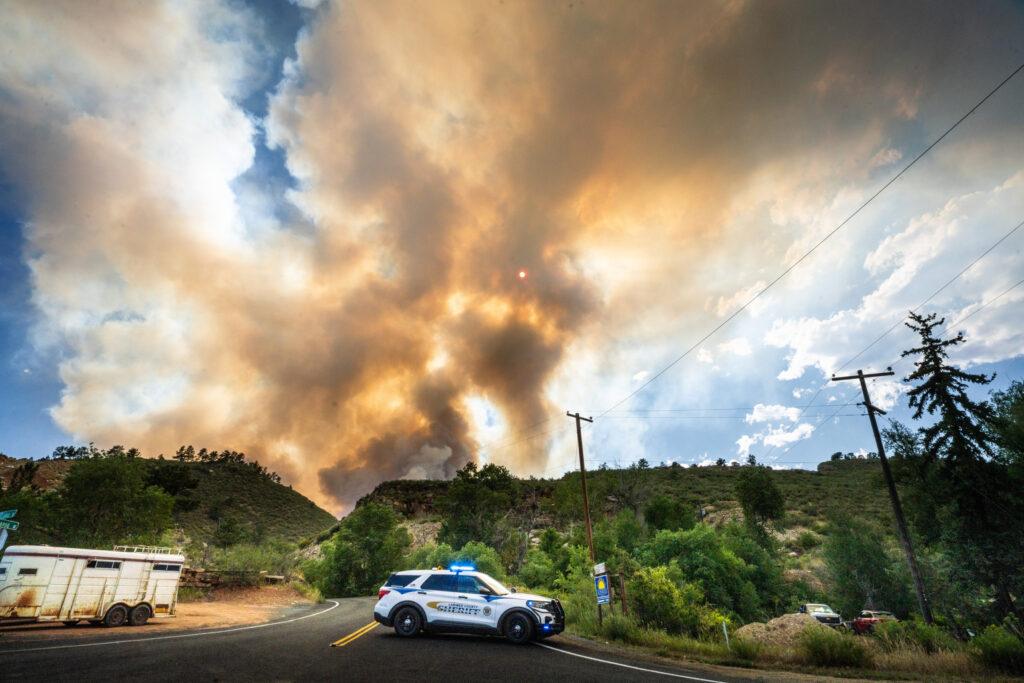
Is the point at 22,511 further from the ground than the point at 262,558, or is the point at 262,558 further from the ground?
the point at 22,511

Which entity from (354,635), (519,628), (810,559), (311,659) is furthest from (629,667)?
(810,559)

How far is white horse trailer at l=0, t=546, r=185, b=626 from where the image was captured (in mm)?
14297

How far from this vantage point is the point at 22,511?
3384 centimetres

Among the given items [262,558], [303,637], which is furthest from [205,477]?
[303,637]

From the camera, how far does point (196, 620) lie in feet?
61.7

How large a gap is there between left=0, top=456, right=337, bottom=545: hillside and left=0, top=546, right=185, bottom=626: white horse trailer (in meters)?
43.4

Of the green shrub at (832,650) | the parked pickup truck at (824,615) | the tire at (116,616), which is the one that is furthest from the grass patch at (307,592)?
the parked pickup truck at (824,615)

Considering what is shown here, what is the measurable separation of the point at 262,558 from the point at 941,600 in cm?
4566

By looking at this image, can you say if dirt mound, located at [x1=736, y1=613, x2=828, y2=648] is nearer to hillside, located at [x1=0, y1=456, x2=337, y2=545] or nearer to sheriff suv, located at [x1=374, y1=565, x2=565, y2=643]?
sheriff suv, located at [x1=374, y1=565, x2=565, y2=643]

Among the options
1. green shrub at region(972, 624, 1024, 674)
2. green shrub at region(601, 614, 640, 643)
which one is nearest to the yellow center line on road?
green shrub at region(601, 614, 640, 643)

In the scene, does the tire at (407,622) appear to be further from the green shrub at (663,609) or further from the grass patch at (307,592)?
the grass patch at (307,592)

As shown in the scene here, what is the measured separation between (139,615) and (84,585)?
7.94ft

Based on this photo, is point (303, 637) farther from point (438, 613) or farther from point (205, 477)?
point (205, 477)

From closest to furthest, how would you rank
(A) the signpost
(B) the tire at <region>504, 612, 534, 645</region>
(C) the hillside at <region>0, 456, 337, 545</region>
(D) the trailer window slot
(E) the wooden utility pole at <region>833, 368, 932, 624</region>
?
(A) the signpost
(B) the tire at <region>504, 612, 534, 645</region>
(D) the trailer window slot
(E) the wooden utility pole at <region>833, 368, 932, 624</region>
(C) the hillside at <region>0, 456, 337, 545</region>
